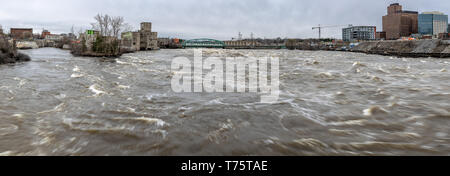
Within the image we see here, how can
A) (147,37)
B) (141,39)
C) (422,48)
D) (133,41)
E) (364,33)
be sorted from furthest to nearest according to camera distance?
1. (364,33)
2. (147,37)
3. (141,39)
4. (133,41)
5. (422,48)

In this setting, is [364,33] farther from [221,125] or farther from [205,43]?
[221,125]

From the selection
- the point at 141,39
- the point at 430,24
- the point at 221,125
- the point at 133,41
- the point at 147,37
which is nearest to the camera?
the point at 221,125

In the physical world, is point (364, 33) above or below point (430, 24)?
below

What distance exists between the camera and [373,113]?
693 centimetres

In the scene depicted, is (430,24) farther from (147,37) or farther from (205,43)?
(147,37)

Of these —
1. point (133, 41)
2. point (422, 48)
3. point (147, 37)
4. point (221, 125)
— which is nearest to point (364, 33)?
point (422, 48)

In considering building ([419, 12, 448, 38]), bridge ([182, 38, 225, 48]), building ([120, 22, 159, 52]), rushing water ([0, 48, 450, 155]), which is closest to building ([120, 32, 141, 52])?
building ([120, 22, 159, 52])

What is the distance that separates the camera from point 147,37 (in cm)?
10194

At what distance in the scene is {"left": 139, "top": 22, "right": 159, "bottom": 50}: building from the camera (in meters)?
100

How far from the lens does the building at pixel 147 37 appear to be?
330 ft

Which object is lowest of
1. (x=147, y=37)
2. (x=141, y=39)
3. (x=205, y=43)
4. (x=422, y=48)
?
(x=422, y=48)

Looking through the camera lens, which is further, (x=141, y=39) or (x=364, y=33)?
(x=364, y=33)

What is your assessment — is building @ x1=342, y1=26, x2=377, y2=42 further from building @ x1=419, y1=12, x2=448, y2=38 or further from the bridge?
the bridge

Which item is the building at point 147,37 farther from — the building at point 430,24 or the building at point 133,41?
the building at point 430,24
